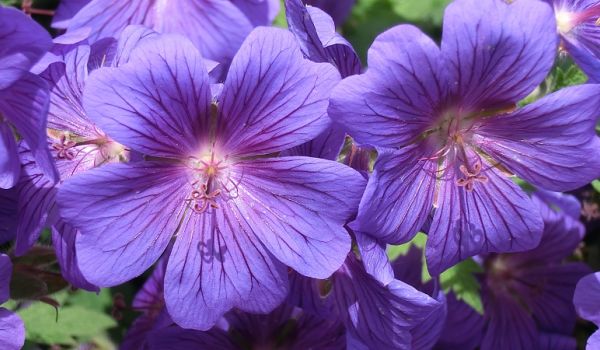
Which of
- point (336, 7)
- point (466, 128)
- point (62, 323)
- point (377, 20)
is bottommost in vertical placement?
point (62, 323)

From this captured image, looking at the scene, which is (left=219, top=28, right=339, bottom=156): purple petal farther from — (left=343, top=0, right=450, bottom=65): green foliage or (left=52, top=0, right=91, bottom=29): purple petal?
(left=343, top=0, right=450, bottom=65): green foliage

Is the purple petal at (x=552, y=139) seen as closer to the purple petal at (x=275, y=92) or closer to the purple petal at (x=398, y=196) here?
the purple petal at (x=398, y=196)

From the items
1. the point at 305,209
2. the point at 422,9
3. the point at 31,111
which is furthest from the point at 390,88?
the point at 422,9

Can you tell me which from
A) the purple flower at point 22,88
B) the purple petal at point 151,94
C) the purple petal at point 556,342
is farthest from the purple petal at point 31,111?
the purple petal at point 556,342

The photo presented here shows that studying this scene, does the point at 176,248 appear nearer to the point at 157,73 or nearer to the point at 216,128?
the point at 216,128

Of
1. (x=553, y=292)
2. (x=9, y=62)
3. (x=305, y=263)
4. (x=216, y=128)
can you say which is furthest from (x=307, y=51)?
(x=553, y=292)

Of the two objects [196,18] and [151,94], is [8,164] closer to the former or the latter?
[151,94]
